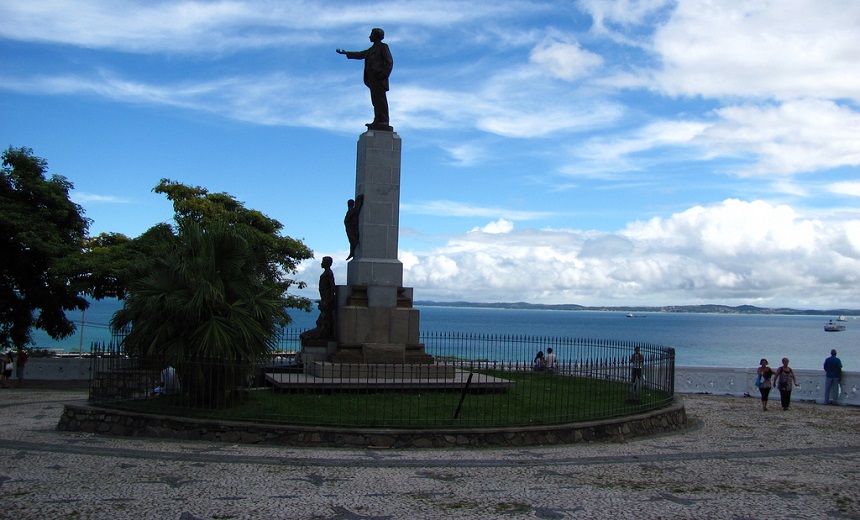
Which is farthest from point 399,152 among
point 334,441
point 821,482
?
point 821,482

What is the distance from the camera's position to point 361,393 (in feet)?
52.1

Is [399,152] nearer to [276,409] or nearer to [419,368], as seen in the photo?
[419,368]

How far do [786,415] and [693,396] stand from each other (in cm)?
444

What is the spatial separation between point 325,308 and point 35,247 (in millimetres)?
11474

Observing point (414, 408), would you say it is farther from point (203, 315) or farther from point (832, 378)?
point (832, 378)

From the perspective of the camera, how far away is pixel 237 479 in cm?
990

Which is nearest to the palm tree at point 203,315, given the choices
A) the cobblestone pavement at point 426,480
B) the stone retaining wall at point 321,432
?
the stone retaining wall at point 321,432

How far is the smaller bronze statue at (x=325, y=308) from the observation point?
61.0ft

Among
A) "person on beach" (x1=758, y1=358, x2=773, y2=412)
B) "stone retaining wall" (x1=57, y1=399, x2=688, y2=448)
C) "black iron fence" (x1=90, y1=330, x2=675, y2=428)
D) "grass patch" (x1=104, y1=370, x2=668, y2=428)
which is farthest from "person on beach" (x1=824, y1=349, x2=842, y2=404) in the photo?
"stone retaining wall" (x1=57, y1=399, x2=688, y2=448)

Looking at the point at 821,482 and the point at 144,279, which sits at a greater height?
the point at 144,279

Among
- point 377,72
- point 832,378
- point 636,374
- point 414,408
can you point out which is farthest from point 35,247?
point 832,378

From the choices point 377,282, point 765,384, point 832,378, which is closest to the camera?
point 377,282

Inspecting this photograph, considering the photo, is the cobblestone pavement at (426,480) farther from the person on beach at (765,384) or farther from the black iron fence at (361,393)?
the person on beach at (765,384)

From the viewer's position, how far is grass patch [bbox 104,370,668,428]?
1307 centimetres
